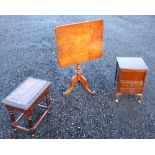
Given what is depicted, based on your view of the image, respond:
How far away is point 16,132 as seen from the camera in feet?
9.73

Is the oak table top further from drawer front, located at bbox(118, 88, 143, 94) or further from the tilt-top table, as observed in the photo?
drawer front, located at bbox(118, 88, 143, 94)

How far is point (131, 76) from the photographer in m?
3.22

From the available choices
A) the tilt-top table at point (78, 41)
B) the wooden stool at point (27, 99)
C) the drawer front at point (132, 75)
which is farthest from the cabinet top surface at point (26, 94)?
the drawer front at point (132, 75)

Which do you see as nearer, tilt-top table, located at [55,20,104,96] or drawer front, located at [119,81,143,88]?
tilt-top table, located at [55,20,104,96]

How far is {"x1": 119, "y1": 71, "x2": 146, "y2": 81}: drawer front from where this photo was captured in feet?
10.4

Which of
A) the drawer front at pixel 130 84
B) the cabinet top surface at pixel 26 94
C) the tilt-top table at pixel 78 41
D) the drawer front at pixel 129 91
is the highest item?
the tilt-top table at pixel 78 41

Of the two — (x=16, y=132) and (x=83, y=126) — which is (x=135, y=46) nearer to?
(x=83, y=126)

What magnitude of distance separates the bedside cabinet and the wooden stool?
3.42ft

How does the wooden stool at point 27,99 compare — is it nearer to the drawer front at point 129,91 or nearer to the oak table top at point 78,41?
the oak table top at point 78,41

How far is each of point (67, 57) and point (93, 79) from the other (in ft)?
3.38

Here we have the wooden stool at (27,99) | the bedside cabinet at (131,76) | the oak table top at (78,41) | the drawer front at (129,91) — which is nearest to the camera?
the wooden stool at (27,99)

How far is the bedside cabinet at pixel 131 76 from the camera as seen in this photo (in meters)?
Result: 3.16

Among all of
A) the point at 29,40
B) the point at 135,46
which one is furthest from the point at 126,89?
the point at 29,40

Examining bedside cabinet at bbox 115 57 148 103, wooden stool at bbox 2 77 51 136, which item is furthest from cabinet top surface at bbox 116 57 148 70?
wooden stool at bbox 2 77 51 136
